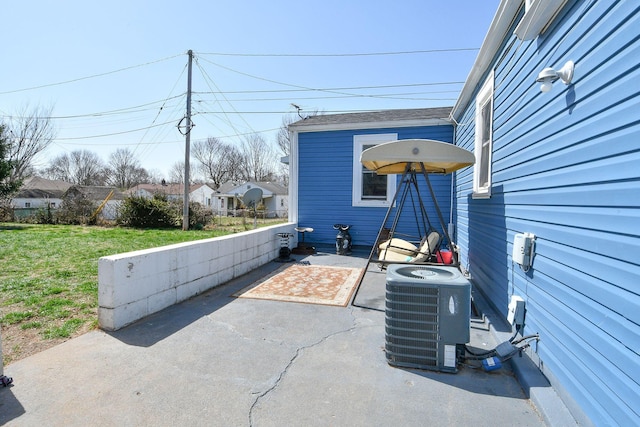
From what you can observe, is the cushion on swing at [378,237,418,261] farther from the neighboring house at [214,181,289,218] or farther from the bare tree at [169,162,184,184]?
the bare tree at [169,162,184,184]

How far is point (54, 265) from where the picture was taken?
19.5 feet

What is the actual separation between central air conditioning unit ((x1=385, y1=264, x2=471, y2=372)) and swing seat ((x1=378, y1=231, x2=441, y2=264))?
6.82 ft

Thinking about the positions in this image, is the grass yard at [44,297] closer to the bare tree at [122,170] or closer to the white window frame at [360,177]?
the white window frame at [360,177]

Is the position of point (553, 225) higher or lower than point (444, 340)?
higher

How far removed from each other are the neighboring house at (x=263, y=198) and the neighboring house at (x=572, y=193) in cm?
3414

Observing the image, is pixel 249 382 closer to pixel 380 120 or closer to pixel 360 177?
pixel 360 177

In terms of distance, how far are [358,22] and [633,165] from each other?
29.9 feet

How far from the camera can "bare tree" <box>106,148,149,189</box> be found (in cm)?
4944

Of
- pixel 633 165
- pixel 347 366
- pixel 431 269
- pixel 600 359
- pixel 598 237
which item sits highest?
pixel 633 165

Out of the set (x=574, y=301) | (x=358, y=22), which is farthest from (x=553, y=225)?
(x=358, y=22)

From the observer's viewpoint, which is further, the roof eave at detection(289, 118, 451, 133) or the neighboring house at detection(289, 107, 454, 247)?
the neighboring house at detection(289, 107, 454, 247)

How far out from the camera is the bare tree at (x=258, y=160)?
4259 centimetres

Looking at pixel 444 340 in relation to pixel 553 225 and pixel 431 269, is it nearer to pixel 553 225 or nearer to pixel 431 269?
pixel 431 269

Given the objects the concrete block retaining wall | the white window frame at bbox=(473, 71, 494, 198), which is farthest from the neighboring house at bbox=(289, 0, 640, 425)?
the concrete block retaining wall
